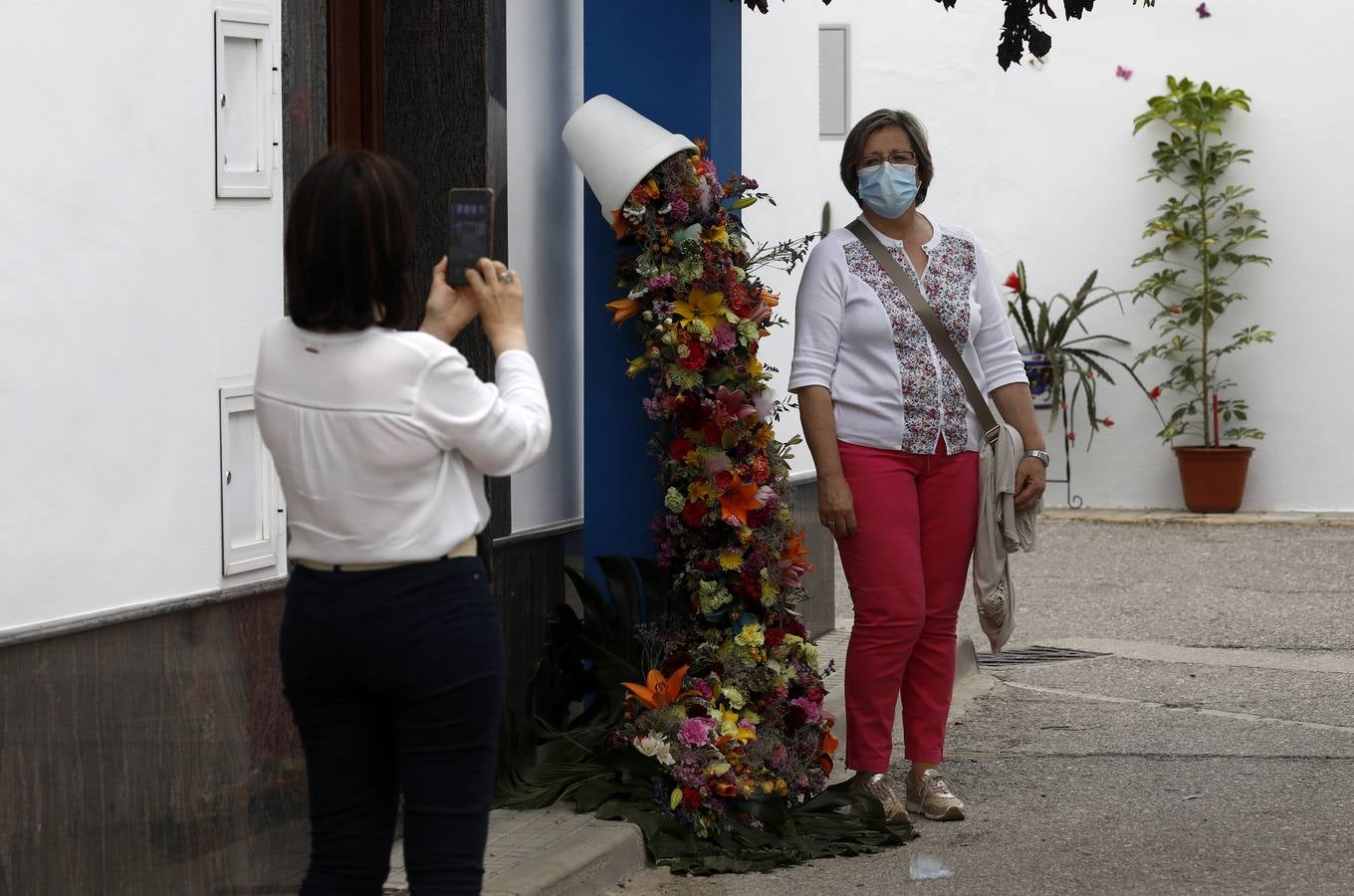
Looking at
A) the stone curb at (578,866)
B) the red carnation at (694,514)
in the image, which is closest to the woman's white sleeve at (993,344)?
the red carnation at (694,514)

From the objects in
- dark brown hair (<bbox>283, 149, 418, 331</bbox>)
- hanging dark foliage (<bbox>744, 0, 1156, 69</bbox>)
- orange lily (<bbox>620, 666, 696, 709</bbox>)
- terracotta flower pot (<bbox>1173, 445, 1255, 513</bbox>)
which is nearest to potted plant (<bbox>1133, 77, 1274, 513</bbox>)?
terracotta flower pot (<bbox>1173, 445, 1255, 513</bbox>)

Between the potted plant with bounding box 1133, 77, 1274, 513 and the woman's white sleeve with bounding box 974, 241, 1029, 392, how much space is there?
7795 millimetres

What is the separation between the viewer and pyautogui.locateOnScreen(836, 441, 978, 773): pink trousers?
511 cm

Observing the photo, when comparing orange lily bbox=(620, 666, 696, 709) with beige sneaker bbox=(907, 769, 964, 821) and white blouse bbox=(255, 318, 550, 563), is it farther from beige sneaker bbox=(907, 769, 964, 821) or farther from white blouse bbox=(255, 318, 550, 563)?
white blouse bbox=(255, 318, 550, 563)

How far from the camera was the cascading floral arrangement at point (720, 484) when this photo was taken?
502 centimetres

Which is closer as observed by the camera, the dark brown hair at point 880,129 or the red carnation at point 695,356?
the red carnation at point 695,356


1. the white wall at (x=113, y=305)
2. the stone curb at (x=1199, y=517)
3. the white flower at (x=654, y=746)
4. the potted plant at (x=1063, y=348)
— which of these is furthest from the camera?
the potted plant at (x=1063, y=348)

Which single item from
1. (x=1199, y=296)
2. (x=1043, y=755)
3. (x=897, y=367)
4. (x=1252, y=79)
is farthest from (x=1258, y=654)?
(x=1252, y=79)

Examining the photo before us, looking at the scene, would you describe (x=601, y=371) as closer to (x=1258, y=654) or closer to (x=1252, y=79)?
(x=1258, y=654)

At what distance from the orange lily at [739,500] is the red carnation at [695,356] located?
0.32 m

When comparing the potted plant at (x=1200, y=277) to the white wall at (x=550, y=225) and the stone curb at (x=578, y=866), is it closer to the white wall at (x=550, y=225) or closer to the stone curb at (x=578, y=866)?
the white wall at (x=550, y=225)

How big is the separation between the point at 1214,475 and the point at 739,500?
27.7ft

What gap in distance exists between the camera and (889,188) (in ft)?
16.9

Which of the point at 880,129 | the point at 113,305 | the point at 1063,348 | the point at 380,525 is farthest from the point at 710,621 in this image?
the point at 1063,348
